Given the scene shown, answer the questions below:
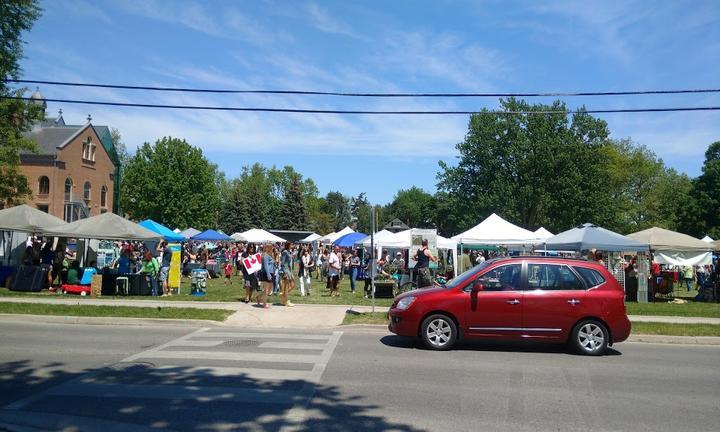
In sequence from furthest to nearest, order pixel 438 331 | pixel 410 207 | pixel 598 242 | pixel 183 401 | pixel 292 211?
pixel 410 207, pixel 292 211, pixel 598 242, pixel 438 331, pixel 183 401

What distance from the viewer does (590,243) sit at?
2127 cm

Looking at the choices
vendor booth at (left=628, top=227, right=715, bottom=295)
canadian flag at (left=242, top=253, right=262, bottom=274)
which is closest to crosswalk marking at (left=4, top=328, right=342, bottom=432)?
canadian flag at (left=242, top=253, right=262, bottom=274)

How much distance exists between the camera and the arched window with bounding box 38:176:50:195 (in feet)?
176

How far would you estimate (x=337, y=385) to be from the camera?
24.2 ft

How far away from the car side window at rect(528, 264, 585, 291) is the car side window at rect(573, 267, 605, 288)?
127 mm

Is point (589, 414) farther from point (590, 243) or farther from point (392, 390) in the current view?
point (590, 243)

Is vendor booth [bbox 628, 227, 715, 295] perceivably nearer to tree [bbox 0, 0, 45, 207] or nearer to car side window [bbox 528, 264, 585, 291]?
car side window [bbox 528, 264, 585, 291]

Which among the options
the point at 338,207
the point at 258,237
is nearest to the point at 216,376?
the point at 258,237

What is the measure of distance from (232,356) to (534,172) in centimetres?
5333

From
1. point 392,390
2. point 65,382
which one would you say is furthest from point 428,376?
point 65,382

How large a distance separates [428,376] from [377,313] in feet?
21.7

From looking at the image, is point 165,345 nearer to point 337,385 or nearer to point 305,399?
point 337,385

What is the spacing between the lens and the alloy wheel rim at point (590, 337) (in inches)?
395

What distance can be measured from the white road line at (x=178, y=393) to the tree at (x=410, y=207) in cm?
11709
